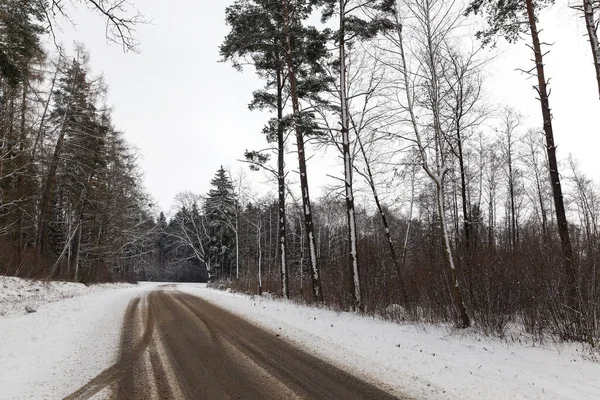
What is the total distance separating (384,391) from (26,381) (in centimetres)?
483

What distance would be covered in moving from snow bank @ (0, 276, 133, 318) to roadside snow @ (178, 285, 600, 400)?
852cm

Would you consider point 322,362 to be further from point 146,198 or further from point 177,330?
point 146,198

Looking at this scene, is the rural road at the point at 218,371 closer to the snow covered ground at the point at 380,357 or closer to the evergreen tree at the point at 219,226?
the snow covered ground at the point at 380,357

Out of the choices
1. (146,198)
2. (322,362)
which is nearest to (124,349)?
(322,362)

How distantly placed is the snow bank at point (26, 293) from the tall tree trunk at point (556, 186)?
1466cm

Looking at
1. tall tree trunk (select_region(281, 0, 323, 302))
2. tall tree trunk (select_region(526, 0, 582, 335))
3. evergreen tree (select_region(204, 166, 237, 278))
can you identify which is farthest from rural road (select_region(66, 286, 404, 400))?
evergreen tree (select_region(204, 166, 237, 278))

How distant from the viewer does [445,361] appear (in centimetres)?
574

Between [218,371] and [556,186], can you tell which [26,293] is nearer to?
[218,371]

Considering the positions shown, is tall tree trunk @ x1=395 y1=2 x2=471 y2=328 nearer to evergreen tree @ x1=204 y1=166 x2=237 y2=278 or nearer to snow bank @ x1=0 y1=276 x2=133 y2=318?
snow bank @ x1=0 y1=276 x2=133 y2=318

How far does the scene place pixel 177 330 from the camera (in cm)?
793

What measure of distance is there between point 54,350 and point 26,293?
Result: 10463 millimetres

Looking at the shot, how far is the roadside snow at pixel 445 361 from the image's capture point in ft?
14.7

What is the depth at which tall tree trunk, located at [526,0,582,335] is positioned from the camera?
22.8ft

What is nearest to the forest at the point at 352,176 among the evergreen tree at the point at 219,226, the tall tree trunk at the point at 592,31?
the tall tree trunk at the point at 592,31
